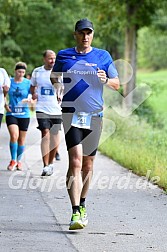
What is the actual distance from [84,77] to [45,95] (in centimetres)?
509

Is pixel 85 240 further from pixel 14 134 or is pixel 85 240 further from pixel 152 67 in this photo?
pixel 152 67

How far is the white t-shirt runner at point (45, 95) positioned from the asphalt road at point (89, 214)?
1.09 meters

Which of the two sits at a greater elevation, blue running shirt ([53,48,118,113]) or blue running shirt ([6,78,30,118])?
blue running shirt ([53,48,118,113])

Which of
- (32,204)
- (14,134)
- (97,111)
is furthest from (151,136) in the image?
(97,111)

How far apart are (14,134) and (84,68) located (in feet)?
18.7

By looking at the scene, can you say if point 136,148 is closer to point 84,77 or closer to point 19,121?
point 19,121

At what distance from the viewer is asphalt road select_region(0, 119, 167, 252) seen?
25.8ft

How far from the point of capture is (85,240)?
805 centimetres

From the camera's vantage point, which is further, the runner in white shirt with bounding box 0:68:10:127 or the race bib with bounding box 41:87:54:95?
the race bib with bounding box 41:87:54:95

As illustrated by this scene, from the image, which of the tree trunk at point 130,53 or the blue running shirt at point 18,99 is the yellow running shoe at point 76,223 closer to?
the blue running shirt at point 18,99

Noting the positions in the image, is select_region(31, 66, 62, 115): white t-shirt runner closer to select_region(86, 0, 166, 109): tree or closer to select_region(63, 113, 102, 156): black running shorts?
select_region(63, 113, 102, 156): black running shorts

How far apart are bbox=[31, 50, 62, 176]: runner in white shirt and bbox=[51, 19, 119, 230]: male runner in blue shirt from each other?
4.70m

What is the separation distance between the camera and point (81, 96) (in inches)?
348

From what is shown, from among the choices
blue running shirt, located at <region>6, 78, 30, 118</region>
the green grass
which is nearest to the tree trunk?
the green grass
